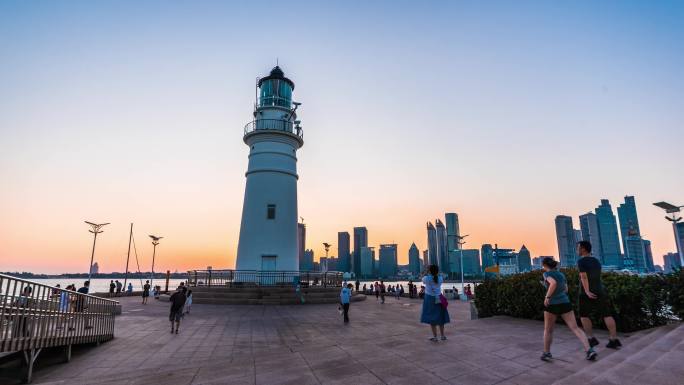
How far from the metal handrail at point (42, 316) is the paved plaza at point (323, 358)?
1.98 feet

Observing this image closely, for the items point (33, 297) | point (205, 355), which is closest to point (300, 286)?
point (205, 355)

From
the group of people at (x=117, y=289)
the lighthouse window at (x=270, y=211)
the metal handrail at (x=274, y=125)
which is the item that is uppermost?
the metal handrail at (x=274, y=125)

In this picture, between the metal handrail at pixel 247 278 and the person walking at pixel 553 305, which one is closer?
the person walking at pixel 553 305

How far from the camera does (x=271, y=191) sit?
25.4 metres

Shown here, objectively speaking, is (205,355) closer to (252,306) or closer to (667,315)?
(667,315)

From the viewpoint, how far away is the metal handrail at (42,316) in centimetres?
603

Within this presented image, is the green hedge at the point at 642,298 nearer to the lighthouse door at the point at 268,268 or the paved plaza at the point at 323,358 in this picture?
the paved plaza at the point at 323,358

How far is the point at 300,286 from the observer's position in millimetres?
22828

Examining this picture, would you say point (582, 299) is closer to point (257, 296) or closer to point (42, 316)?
point (42, 316)

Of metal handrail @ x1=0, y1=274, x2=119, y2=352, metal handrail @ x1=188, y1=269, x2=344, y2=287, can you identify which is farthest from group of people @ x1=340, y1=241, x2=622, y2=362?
metal handrail @ x1=188, y1=269, x2=344, y2=287

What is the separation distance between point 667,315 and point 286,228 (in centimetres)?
2085

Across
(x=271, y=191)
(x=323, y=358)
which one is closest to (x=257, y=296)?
(x=271, y=191)

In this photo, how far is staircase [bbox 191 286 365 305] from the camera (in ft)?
68.2

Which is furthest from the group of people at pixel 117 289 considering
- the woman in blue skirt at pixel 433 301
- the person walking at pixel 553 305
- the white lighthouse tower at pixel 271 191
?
the person walking at pixel 553 305
